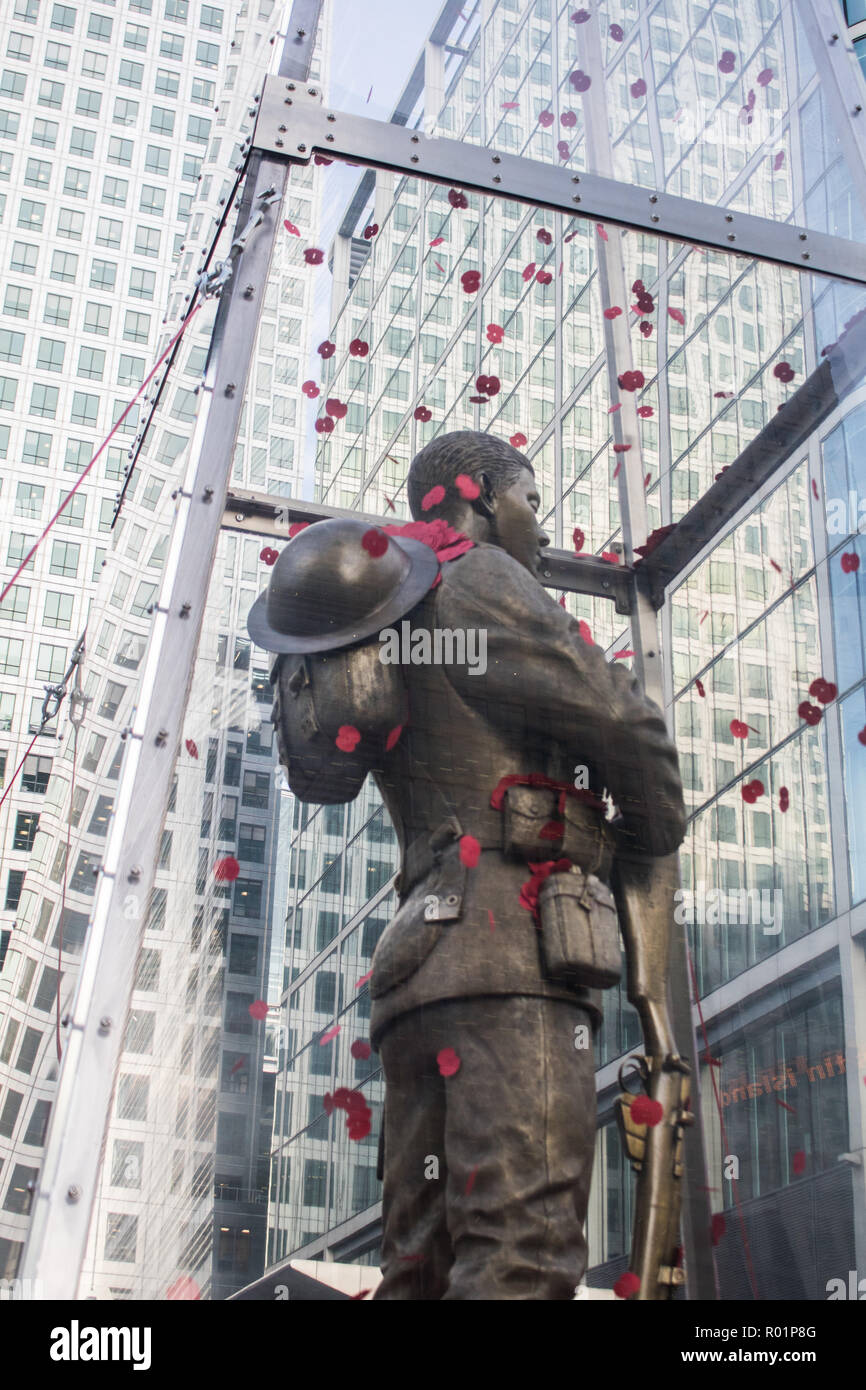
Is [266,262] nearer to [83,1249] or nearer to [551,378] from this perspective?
[551,378]

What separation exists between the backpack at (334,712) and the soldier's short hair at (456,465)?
2.02ft

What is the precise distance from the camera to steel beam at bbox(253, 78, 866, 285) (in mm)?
4297

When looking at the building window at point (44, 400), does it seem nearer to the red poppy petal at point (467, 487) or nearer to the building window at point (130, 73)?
the building window at point (130, 73)

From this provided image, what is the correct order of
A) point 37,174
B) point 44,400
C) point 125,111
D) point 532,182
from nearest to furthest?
1. point 532,182
2. point 44,400
3. point 37,174
4. point 125,111

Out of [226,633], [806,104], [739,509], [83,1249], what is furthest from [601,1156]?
[806,104]

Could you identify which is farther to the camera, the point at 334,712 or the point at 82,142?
the point at 82,142

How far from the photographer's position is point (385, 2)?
504 centimetres

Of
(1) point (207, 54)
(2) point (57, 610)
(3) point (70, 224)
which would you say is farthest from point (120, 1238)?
(1) point (207, 54)

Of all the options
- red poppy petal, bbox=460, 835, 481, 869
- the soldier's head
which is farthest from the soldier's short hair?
red poppy petal, bbox=460, 835, 481, 869

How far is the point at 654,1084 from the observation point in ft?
12.8

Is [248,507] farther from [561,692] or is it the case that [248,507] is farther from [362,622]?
[561,692]

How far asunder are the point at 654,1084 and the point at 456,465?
1657 mm

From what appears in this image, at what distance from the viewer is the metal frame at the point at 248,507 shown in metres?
3.21

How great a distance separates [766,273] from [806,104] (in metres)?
0.82
